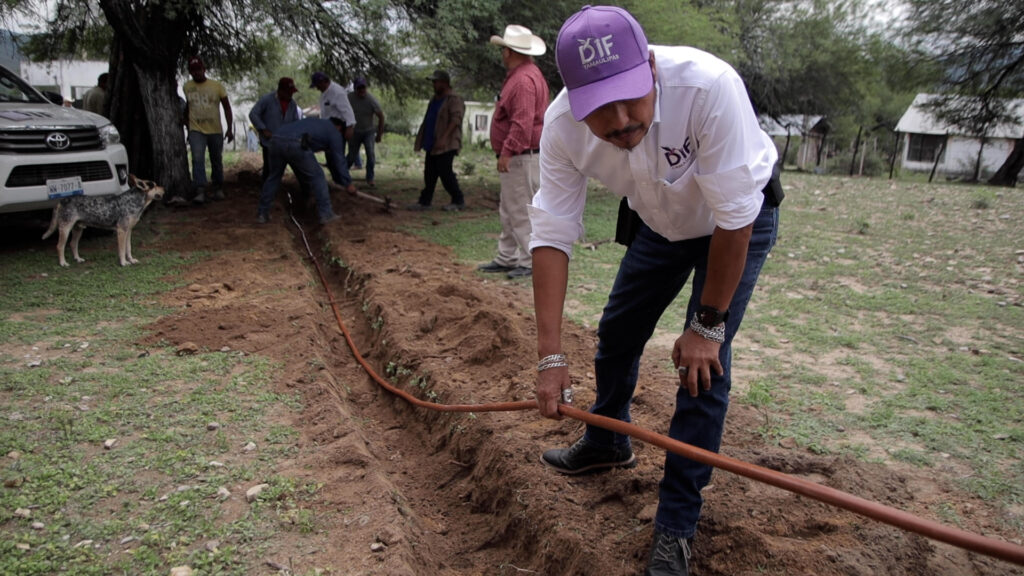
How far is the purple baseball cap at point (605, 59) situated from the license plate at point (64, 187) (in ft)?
23.9

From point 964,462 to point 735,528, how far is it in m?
1.47

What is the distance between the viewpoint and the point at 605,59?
2.12 m

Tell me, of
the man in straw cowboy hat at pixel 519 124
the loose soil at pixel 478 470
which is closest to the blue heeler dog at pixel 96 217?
the loose soil at pixel 478 470

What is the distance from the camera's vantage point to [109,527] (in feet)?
9.73

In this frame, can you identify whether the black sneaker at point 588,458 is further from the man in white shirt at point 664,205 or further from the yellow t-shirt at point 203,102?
the yellow t-shirt at point 203,102

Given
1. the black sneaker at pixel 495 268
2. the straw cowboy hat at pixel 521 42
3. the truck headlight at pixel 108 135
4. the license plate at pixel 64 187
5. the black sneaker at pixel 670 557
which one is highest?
the straw cowboy hat at pixel 521 42

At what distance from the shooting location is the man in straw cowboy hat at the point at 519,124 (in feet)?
22.6

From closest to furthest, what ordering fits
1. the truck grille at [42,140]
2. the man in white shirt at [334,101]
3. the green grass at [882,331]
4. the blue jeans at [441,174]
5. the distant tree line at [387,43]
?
the green grass at [882,331] < the truck grille at [42,140] < the distant tree line at [387,43] < the blue jeans at [441,174] < the man in white shirt at [334,101]

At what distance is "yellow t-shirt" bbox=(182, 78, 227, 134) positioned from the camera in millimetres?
11094

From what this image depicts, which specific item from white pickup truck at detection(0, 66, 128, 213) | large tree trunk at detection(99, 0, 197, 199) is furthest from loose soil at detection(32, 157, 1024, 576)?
large tree trunk at detection(99, 0, 197, 199)

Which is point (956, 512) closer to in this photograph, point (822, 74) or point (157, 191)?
point (157, 191)

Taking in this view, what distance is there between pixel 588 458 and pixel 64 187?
6.88 metres

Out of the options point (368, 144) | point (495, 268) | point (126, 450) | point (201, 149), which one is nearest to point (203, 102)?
point (201, 149)

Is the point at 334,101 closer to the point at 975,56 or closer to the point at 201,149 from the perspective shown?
the point at 201,149
